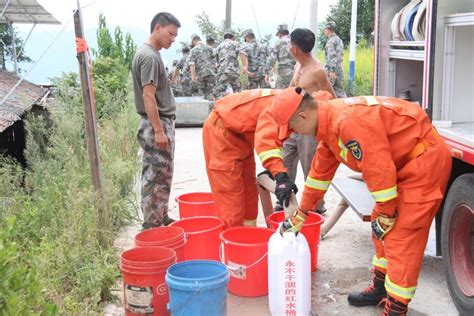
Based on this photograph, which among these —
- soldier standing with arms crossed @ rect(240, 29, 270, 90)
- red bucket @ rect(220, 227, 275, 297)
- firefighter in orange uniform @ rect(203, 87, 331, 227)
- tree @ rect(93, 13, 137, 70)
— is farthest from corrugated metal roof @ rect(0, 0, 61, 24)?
red bucket @ rect(220, 227, 275, 297)

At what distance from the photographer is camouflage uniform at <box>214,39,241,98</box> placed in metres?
13.2

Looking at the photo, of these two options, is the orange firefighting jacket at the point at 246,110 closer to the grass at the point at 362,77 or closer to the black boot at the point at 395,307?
the black boot at the point at 395,307

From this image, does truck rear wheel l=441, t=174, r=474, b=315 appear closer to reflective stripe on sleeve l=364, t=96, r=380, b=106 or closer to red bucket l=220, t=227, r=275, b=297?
reflective stripe on sleeve l=364, t=96, r=380, b=106

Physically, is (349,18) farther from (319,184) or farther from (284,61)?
(319,184)

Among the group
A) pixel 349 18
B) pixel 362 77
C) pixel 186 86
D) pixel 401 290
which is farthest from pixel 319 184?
pixel 349 18


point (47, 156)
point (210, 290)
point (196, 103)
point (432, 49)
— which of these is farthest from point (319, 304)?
point (196, 103)

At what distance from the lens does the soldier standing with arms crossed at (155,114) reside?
177 inches

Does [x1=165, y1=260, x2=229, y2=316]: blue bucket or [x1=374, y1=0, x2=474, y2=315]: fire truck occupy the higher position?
[x1=374, y1=0, x2=474, y2=315]: fire truck

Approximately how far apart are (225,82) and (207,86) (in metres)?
1.09

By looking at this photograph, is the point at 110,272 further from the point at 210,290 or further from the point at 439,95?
the point at 439,95

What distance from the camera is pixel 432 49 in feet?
11.7

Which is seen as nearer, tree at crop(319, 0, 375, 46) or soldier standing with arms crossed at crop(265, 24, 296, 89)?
soldier standing with arms crossed at crop(265, 24, 296, 89)

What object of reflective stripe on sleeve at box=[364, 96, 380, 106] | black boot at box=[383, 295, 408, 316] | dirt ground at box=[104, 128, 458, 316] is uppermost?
reflective stripe on sleeve at box=[364, 96, 380, 106]

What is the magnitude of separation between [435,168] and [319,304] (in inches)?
50.8
